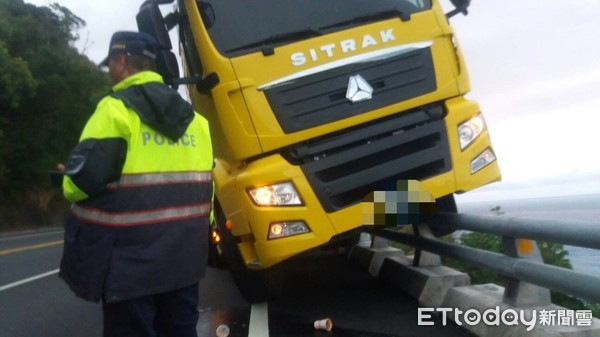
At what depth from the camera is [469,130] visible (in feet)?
20.7

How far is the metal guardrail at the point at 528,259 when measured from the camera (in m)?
3.95

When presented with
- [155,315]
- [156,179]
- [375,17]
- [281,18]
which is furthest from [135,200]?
[375,17]

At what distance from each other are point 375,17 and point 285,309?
9.29 feet

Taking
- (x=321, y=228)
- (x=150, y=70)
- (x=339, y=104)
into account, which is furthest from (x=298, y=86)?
(x=150, y=70)

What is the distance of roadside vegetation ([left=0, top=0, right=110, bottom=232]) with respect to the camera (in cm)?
3725

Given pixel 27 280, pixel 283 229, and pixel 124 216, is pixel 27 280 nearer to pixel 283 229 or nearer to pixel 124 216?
pixel 283 229

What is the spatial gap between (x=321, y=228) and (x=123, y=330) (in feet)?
9.01

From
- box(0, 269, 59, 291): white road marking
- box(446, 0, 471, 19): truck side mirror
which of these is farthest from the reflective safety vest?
box(0, 269, 59, 291): white road marking

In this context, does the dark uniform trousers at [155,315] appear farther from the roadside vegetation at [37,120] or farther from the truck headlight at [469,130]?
the roadside vegetation at [37,120]

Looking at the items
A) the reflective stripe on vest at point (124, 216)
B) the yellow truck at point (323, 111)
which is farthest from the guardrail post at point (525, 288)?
the reflective stripe on vest at point (124, 216)

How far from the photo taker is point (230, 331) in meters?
6.04

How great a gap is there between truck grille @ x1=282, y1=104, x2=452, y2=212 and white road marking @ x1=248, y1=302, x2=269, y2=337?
44.3 inches

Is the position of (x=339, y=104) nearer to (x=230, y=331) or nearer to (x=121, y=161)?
(x=230, y=331)

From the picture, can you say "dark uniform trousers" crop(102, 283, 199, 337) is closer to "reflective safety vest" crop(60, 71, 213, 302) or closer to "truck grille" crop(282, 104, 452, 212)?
"reflective safety vest" crop(60, 71, 213, 302)
